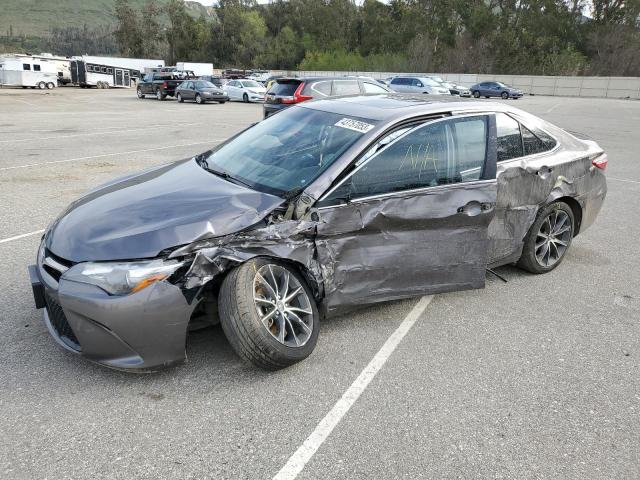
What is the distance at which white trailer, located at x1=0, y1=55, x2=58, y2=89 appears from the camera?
40.1m

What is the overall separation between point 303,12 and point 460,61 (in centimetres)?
4288

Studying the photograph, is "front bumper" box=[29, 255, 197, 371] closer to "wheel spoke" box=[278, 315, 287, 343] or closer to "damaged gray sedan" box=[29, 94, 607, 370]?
"damaged gray sedan" box=[29, 94, 607, 370]

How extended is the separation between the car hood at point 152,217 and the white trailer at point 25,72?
44281 millimetres

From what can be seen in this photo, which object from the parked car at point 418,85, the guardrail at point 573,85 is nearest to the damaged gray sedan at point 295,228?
the parked car at point 418,85

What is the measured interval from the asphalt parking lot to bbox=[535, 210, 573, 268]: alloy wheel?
23cm

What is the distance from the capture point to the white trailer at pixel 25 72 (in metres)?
40.1

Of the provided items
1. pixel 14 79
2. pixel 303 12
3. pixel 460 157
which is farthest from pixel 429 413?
pixel 303 12

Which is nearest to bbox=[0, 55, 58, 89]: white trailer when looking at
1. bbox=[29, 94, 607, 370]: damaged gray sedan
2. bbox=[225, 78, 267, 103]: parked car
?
bbox=[225, 78, 267, 103]: parked car

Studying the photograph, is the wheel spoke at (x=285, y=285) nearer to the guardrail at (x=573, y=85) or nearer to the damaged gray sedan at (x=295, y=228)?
the damaged gray sedan at (x=295, y=228)

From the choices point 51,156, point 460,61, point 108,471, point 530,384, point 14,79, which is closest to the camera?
point 108,471

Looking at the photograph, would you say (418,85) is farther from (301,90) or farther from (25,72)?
(25,72)

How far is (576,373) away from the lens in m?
3.29

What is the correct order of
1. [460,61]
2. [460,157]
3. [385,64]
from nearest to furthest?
[460,157], [460,61], [385,64]

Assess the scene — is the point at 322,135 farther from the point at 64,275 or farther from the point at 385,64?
the point at 385,64
